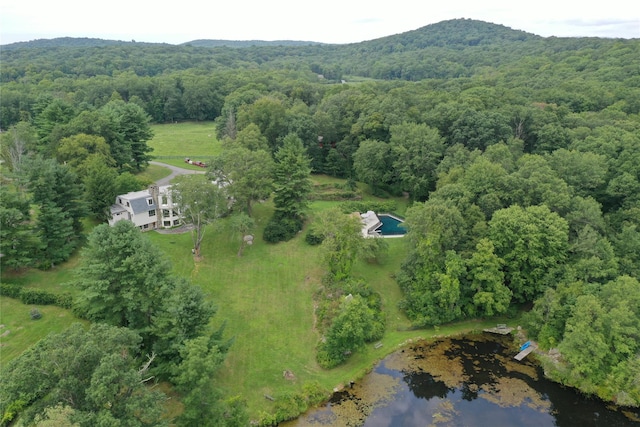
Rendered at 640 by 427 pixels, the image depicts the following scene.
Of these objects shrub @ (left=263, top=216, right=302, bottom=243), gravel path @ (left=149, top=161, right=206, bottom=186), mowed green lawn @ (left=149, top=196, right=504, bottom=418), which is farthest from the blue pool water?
gravel path @ (left=149, top=161, right=206, bottom=186)

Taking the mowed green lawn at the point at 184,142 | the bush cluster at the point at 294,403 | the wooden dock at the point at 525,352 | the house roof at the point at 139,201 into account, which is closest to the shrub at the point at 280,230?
the house roof at the point at 139,201

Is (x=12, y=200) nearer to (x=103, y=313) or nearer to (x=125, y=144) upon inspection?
(x=103, y=313)

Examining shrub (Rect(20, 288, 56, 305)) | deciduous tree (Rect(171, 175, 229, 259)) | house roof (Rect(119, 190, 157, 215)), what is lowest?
shrub (Rect(20, 288, 56, 305))

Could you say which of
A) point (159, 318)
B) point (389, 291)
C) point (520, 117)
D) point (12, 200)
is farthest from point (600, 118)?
point (12, 200)

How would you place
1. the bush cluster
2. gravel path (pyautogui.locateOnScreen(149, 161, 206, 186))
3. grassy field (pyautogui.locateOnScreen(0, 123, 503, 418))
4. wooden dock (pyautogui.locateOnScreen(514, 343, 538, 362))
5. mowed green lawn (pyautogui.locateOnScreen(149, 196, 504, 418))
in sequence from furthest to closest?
gravel path (pyautogui.locateOnScreen(149, 161, 206, 186)) → wooden dock (pyautogui.locateOnScreen(514, 343, 538, 362)) → grassy field (pyautogui.locateOnScreen(0, 123, 503, 418)) → mowed green lawn (pyautogui.locateOnScreen(149, 196, 504, 418)) → the bush cluster

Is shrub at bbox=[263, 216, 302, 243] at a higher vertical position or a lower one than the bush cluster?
higher

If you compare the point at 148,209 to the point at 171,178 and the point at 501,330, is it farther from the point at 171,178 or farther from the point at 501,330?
the point at 501,330

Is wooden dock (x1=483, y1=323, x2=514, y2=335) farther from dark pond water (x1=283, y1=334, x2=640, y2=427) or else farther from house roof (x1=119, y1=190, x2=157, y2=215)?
house roof (x1=119, y1=190, x2=157, y2=215)
